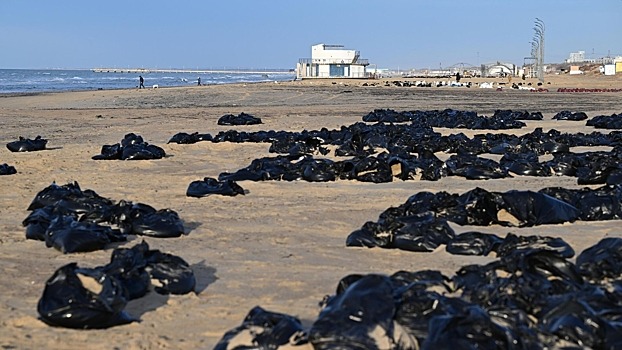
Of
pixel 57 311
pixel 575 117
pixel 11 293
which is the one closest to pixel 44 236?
pixel 11 293

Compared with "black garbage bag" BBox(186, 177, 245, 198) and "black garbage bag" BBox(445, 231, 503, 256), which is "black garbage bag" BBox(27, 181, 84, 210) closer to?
"black garbage bag" BBox(186, 177, 245, 198)

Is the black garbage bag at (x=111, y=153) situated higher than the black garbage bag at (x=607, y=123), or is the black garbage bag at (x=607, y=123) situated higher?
the black garbage bag at (x=607, y=123)

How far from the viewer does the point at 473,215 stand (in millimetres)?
8359

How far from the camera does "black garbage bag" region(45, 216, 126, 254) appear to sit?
7.19m

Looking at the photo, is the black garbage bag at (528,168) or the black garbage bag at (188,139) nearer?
the black garbage bag at (528,168)

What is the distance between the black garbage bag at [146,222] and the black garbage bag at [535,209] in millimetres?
3683

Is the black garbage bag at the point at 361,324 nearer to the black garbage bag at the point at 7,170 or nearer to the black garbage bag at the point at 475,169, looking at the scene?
the black garbage bag at the point at 475,169

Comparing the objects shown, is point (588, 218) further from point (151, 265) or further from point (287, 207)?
point (151, 265)

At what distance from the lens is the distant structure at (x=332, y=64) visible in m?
100

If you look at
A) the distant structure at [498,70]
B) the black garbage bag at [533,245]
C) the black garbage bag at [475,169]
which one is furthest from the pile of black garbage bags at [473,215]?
the distant structure at [498,70]

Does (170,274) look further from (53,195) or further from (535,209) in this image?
(535,209)

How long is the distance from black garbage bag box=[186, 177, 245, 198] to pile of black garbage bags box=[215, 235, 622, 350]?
17.6ft

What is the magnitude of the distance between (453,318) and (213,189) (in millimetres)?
6705

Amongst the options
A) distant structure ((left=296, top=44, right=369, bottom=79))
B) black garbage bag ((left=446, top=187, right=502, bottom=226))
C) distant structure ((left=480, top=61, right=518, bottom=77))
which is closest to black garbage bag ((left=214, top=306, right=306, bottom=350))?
black garbage bag ((left=446, top=187, right=502, bottom=226))
